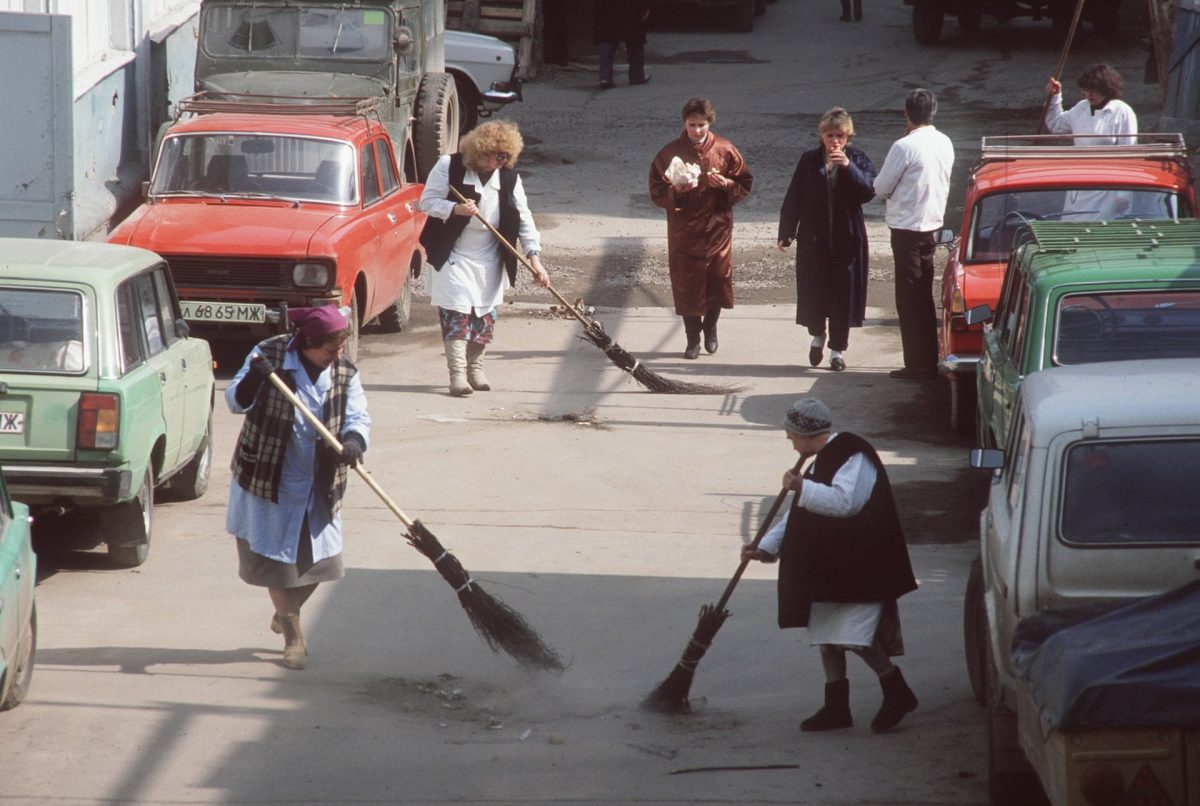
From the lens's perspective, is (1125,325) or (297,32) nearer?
(1125,325)

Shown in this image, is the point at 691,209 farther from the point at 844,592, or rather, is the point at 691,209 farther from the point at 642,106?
the point at 642,106

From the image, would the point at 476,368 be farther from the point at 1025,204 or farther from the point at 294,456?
the point at 294,456

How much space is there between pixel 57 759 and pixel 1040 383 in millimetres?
3506

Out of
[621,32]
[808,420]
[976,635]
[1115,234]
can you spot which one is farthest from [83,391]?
[621,32]

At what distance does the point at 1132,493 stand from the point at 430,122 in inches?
538

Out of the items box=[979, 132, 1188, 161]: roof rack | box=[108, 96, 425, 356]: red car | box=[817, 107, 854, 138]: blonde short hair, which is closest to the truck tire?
box=[108, 96, 425, 356]: red car

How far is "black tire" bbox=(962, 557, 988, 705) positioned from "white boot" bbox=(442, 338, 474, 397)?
5.63 m

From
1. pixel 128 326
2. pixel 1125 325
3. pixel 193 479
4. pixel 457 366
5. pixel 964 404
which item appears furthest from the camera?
pixel 457 366

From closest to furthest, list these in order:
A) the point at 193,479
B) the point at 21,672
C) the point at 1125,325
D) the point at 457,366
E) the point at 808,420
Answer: the point at 808,420 < the point at 21,672 < the point at 1125,325 < the point at 193,479 < the point at 457,366

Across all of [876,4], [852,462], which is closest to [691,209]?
[852,462]

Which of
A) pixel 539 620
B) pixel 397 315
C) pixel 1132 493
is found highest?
pixel 1132 493

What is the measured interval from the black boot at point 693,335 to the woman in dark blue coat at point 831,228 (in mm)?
940

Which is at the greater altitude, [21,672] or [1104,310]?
[1104,310]

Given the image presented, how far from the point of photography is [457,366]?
38.4 feet
